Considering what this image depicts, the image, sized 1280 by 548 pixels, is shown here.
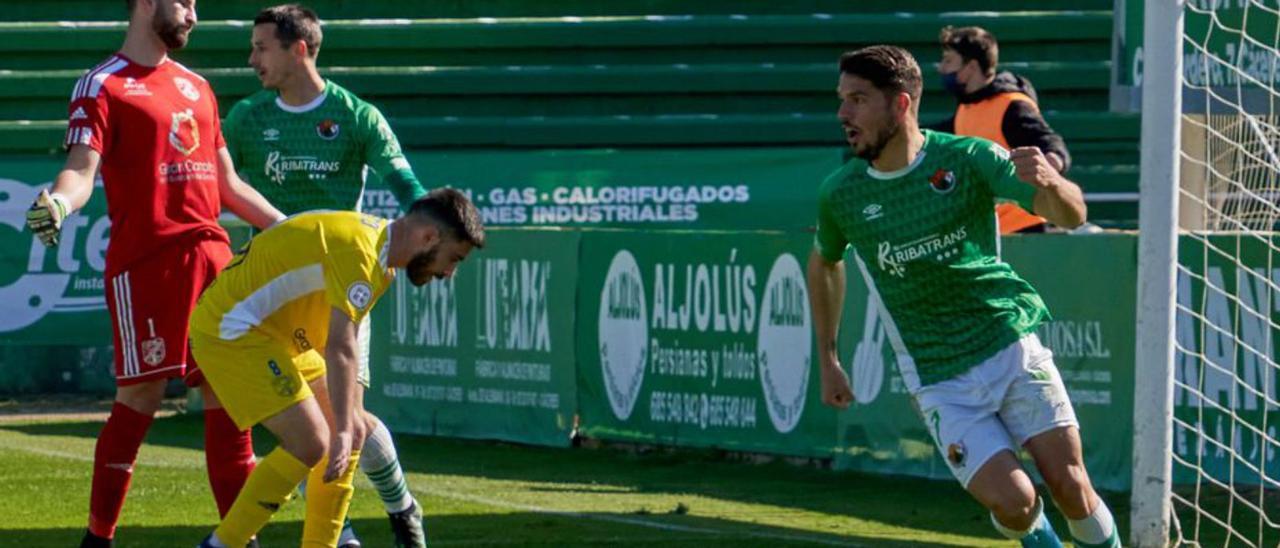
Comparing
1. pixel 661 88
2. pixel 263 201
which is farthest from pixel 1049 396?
pixel 661 88

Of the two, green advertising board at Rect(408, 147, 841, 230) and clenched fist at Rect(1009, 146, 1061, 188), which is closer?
clenched fist at Rect(1009, 146, 1061, 188)

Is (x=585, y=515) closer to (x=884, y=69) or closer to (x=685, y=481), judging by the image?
(x=685, y=481)

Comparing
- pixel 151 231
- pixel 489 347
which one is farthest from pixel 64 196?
pixel 489 347

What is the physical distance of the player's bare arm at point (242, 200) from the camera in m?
7.60

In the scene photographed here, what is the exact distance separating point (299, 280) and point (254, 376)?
0.34 metres

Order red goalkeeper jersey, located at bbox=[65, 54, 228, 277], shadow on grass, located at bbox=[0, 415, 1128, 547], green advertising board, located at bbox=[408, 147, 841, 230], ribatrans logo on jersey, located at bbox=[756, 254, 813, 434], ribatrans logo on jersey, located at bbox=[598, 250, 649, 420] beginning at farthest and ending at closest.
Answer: green advertising board, located at bbox=[408, 147, 841, 230] < ribatrans logo on jersey, located at bbox=[598, 250, 649, 420] < ribatrans logo on jersey, located at bbox=[756, 254, 813, 434] < shadow on grass, located at bbox=[0, 415, 1128, 547] < red goalkeeper jersey, located at bbox=[65, 54, 228, 277]

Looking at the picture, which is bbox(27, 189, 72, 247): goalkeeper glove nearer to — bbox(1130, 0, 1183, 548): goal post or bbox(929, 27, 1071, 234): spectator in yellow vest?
bbox(1130, 0, 1183, 548): goal post

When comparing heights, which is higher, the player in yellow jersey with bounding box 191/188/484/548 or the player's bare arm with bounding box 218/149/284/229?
the player's bare arm with bounding box 218/149/284/229

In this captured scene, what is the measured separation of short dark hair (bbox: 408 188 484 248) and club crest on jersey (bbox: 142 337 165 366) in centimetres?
134

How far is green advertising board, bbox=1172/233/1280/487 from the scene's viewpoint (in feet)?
32.8

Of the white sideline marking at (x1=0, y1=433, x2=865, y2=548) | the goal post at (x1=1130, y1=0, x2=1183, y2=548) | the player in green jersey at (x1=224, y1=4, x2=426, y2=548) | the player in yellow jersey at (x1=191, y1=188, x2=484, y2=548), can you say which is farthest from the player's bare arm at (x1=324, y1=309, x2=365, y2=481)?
the goal post at (x1=1130, y1=0, x2=1183, y2=548)

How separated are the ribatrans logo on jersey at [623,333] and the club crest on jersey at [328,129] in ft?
15.4

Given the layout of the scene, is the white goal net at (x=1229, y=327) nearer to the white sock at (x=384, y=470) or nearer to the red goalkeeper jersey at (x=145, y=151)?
the white sock at (x=384, y=470)

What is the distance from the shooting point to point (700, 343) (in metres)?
12.4
